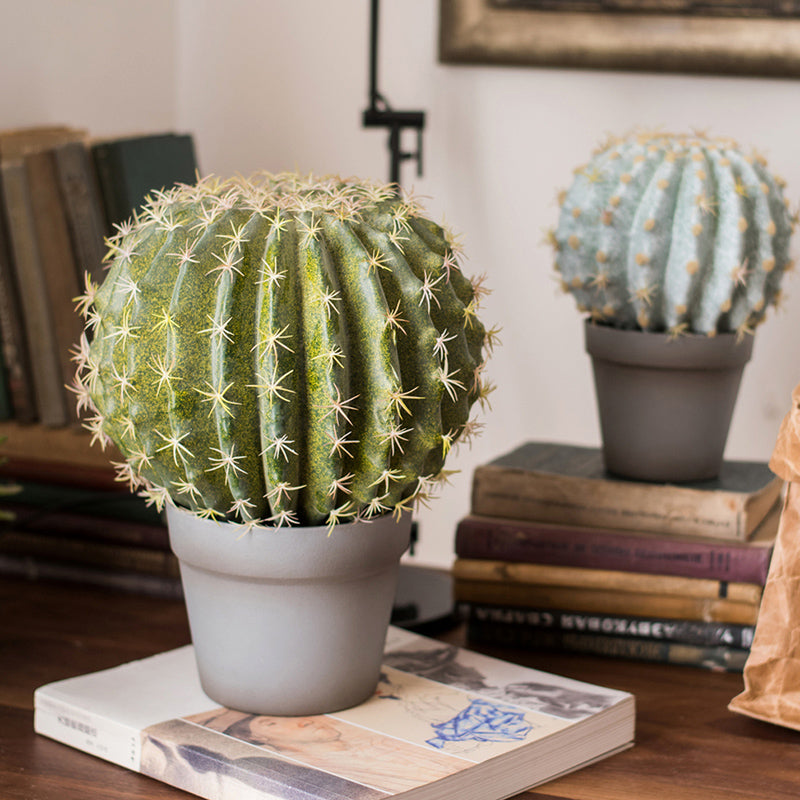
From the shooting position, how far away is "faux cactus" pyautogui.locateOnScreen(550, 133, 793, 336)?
2.89ft

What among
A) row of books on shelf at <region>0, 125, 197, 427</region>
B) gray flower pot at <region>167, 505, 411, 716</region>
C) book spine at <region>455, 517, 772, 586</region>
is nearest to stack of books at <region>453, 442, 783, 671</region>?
book spine at <region>455, 517, 772, 586</region>

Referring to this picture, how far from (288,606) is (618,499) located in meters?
0.35

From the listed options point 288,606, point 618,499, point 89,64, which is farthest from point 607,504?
point 89,64

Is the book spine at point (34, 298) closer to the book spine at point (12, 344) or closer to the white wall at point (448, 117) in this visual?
the book spine at point (12, 344)

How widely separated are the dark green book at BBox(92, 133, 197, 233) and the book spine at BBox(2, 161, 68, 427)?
0.07 m

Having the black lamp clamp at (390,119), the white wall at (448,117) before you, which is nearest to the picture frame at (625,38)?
the white wall at (448,117)

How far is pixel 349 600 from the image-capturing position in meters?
0.71

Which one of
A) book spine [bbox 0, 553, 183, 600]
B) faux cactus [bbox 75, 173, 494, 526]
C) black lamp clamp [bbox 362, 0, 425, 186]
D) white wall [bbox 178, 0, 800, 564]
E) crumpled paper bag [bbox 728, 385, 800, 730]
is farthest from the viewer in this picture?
white wall [bbox 178, 0, 800, 564]

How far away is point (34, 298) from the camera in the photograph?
110 cm

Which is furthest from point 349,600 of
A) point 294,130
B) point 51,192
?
point 294,130

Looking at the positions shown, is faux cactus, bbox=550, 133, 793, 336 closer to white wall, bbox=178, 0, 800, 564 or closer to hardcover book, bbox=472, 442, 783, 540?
hardcover book, bbox=472, 442, 783, 540

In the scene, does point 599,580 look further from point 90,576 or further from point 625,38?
point 625,38

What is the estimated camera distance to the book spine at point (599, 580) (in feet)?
2.92

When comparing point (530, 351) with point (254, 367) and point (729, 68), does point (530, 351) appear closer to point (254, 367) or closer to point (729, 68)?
point (729, 68)
